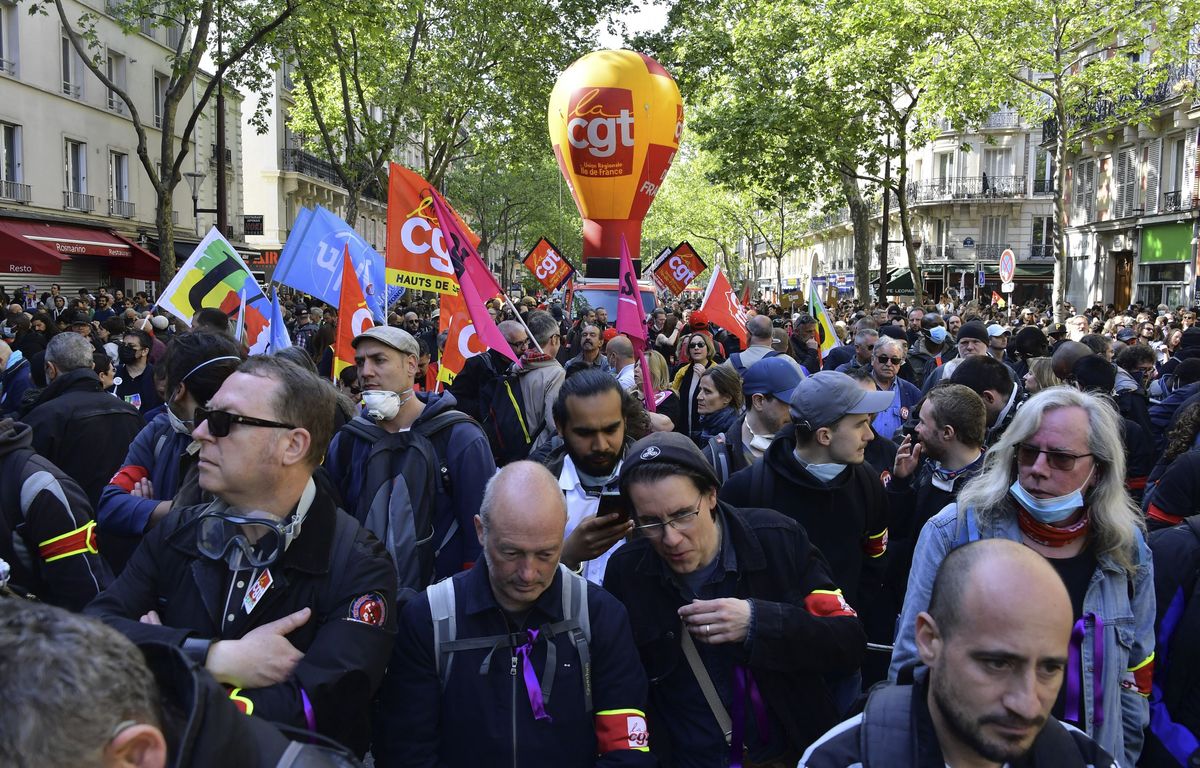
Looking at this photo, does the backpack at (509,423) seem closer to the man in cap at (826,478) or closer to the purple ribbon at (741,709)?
the man in cap at (826,478)

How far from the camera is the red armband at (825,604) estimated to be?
10.3 ft

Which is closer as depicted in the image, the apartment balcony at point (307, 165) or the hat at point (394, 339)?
the hat at point (394, 339)

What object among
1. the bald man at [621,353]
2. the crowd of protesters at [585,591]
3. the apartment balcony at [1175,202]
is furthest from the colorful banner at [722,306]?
the apartment balcony at [1175,202]

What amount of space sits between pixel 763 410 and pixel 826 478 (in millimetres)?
1255

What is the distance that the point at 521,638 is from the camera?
2859mm

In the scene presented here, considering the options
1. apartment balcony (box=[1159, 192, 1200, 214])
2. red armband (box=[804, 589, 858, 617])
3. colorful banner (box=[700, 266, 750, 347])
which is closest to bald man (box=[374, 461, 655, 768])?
red armband (box=[804, 589, 858, 617])

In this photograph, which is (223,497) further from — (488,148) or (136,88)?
(136,88)

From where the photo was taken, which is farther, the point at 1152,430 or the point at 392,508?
the point at 1152,430

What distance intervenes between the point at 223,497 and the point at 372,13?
19.2 meters

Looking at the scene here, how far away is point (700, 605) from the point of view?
294cm

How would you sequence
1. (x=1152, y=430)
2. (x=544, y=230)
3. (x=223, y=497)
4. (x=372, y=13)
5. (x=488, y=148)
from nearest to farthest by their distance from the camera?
(x=223, y=497) < (x=1152, y=430) < (x=372, y=13) < (x=488, y=148) < (x=544, y=230)

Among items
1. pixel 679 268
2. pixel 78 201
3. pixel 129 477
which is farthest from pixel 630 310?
pixel 78 201

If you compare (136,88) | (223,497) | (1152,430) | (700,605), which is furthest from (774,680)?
(136,88)

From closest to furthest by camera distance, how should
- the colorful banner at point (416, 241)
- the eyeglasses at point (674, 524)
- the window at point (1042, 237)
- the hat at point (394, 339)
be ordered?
1. the eyeglasses at point (674, 524)
2. the hat at point (394, 339)
3. the colorful banner at point (416, 241)
4. the window at point (1042, 237)
